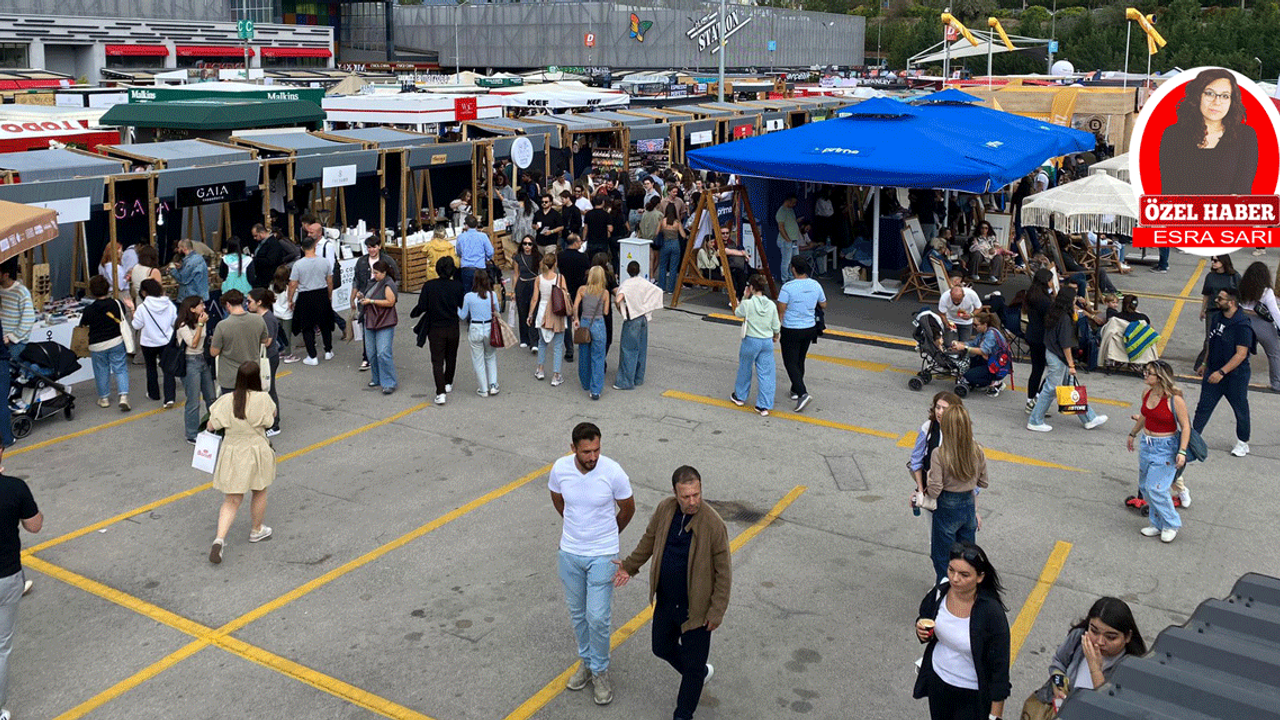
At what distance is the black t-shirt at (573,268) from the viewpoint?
45.2ft

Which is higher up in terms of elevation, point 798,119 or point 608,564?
point 798,119

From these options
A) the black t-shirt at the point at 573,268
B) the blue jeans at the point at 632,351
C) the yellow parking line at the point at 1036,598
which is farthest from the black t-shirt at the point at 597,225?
the yellow parking line at the point at 1036,598

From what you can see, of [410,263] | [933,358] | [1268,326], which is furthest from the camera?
[410,263]

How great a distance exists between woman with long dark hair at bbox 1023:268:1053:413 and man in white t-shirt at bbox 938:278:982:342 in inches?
53.0

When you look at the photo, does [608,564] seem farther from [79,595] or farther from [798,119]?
[798,119]

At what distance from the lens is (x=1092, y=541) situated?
8789mm

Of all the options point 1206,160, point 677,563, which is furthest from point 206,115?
point 1206,160

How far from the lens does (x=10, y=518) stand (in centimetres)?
616

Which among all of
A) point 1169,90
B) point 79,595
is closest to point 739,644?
point 79,595

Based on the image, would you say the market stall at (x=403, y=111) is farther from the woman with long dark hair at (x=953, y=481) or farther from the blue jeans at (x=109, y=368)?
the woman with long dark hair at (x=953, y=481)

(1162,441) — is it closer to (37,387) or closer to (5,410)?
(5,410)

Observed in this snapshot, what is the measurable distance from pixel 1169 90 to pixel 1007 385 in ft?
38.8

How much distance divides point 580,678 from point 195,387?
5967mm

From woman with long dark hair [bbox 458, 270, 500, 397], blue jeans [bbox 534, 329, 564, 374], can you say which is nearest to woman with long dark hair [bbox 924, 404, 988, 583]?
woman with long dark hair [bbox 458, 270, 500, 397]
